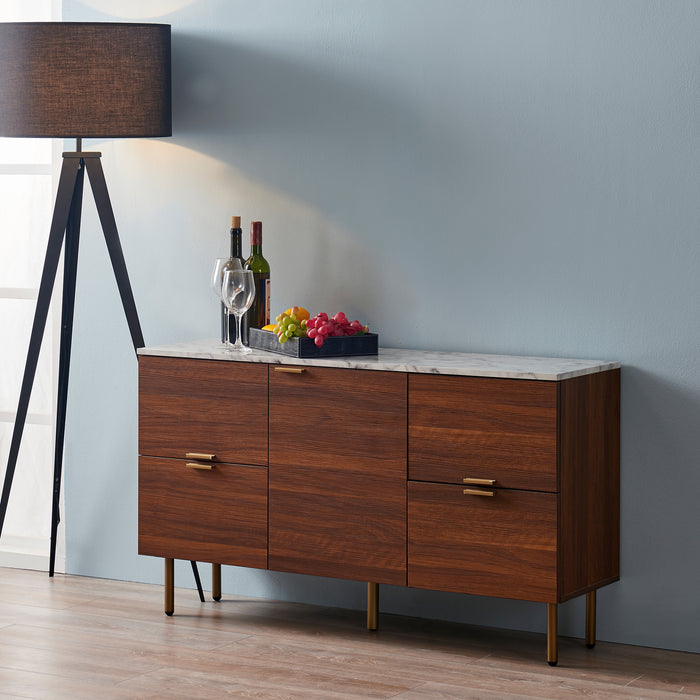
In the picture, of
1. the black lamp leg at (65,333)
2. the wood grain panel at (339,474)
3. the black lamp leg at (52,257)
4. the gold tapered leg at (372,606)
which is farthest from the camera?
the black lamp leg at (65,333)

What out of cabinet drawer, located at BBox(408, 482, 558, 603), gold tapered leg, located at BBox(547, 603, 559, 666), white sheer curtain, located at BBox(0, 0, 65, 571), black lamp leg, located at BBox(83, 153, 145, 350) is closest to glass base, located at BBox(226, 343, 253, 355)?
black lamp leg, located at BBox(83, 153, 145, 350)

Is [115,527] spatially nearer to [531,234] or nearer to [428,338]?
[428,338]

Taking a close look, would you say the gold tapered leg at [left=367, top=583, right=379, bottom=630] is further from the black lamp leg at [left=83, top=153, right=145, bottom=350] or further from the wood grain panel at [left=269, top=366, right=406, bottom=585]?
the black lamp leg at [left=83, top=153, right=145, bottom=350]

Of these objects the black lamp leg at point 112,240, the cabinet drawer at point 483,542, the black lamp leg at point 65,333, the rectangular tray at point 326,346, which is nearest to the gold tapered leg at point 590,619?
the cabinet drawer at point 483,542

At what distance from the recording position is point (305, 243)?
155 inches

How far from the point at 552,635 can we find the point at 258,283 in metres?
1.30

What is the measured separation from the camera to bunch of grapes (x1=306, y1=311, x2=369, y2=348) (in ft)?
11.6

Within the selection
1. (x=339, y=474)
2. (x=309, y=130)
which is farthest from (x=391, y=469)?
(x=309, y=130)

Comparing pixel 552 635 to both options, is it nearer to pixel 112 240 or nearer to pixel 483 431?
pixel 483 431

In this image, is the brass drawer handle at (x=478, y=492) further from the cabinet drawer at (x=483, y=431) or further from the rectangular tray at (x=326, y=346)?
the rectangular tray at (x=326, y=346)

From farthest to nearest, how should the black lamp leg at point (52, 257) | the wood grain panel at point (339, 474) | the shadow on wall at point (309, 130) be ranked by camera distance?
the black lamp leg at point (52, 257) < the shadow on wall at point (309, 130) < the wood grain panel at point (339, 474)

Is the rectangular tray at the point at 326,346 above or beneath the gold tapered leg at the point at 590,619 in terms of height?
above

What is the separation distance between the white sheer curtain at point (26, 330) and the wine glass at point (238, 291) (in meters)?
0.93

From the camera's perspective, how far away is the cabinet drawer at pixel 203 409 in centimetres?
359
